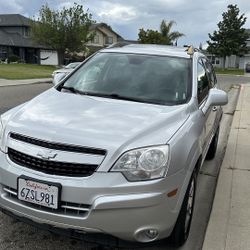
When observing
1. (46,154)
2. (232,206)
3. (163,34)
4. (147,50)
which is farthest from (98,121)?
(163,34)

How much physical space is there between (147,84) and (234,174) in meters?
2.29

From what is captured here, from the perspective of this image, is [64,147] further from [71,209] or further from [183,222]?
[183,222]

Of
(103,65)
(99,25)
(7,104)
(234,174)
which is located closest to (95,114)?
(103,65)

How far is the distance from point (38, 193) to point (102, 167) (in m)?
0.52

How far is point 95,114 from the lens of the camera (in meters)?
3.68

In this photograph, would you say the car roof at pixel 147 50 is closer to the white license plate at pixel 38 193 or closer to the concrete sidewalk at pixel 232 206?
the concrete sidewalk at pixel 232 206

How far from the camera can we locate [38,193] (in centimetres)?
316

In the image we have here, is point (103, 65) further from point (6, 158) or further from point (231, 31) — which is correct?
point (231, 31)

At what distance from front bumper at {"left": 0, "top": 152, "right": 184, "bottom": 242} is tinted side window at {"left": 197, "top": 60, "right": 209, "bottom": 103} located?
5.64 feet

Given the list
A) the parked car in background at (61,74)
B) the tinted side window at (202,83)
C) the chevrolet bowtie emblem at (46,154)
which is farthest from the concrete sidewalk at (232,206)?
the parked car in background at (61,74)

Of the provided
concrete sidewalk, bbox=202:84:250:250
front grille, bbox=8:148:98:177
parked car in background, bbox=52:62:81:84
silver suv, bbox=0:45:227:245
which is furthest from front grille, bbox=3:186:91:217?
parked car in background, bbox=52:62:81:84

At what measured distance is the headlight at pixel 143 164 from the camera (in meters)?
3.12

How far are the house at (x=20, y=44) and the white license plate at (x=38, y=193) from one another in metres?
55.0

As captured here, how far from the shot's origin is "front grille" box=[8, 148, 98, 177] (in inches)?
123
